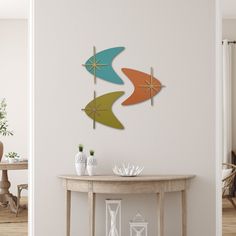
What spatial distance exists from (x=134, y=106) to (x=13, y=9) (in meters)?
4.51

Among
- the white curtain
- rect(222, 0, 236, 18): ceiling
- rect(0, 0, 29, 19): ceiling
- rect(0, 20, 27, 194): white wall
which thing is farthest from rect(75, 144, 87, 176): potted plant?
the white curtain

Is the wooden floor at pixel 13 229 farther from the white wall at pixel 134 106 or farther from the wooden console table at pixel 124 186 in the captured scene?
the wooden console table at pixel 124 186

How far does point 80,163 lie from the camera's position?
5.22 metres

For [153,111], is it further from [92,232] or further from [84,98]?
[92,232]

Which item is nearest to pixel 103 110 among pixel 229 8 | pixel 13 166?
pixel 13 166

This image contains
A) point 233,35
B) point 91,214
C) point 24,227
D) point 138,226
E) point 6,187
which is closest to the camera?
point 91,214

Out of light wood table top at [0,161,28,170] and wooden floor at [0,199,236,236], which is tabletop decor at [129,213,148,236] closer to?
wooden floor at [0,199,236,236]

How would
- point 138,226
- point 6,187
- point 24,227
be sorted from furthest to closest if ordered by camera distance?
point 6,187 < point 24,227 < point 138,226

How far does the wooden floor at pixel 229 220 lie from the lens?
689 cm

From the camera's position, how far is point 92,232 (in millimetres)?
4969

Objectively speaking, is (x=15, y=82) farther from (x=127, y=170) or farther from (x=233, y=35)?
(x=127, y=170)

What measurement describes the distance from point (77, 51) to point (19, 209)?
369 centimetres

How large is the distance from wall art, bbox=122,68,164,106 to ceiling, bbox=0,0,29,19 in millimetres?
3788

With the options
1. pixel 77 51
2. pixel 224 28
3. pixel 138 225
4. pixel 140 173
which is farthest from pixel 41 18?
pixel 224 28
